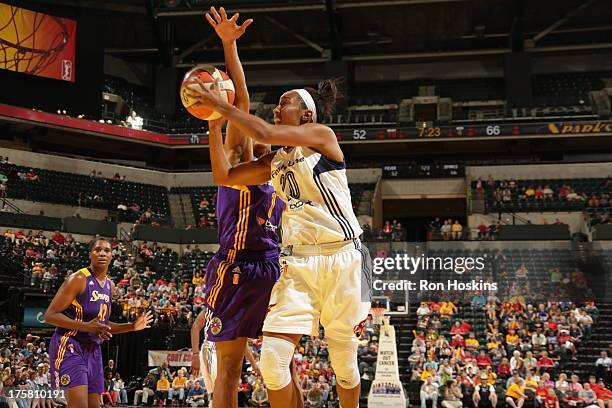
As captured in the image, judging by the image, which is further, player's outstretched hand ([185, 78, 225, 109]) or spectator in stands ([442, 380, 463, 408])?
spectator in stands ([442, 380, 463, 408])

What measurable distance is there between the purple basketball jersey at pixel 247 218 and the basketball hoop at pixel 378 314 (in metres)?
A: 11.3

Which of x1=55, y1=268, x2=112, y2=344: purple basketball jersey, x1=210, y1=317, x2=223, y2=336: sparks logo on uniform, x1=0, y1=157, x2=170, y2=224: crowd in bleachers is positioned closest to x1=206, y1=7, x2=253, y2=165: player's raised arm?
x1=210, y1=317, x2=223, y2=336: sparks logo on uniform

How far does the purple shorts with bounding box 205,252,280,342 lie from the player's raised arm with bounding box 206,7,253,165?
0.72 meters

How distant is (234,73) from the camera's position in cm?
480

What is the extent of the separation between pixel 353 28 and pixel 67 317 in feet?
93.2

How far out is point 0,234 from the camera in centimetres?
2345

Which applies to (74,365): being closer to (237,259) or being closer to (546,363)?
(237,259)

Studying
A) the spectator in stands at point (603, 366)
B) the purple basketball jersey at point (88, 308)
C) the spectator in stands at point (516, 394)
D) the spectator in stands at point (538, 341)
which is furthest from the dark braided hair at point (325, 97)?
the spectator in stands at point (538, 341)

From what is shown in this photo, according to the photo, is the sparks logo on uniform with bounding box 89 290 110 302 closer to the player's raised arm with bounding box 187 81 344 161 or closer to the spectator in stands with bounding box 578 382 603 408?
the player's raised arm with bounding box 187 81 344 161

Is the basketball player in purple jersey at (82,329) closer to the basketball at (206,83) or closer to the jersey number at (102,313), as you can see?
the jersey number at (102,313)

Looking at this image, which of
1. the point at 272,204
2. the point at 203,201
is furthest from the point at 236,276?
the point at 203,201

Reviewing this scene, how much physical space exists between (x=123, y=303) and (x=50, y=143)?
15.4 metres

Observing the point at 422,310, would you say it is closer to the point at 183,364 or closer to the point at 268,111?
the point at 183,364

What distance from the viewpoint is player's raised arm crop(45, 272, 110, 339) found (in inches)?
237
